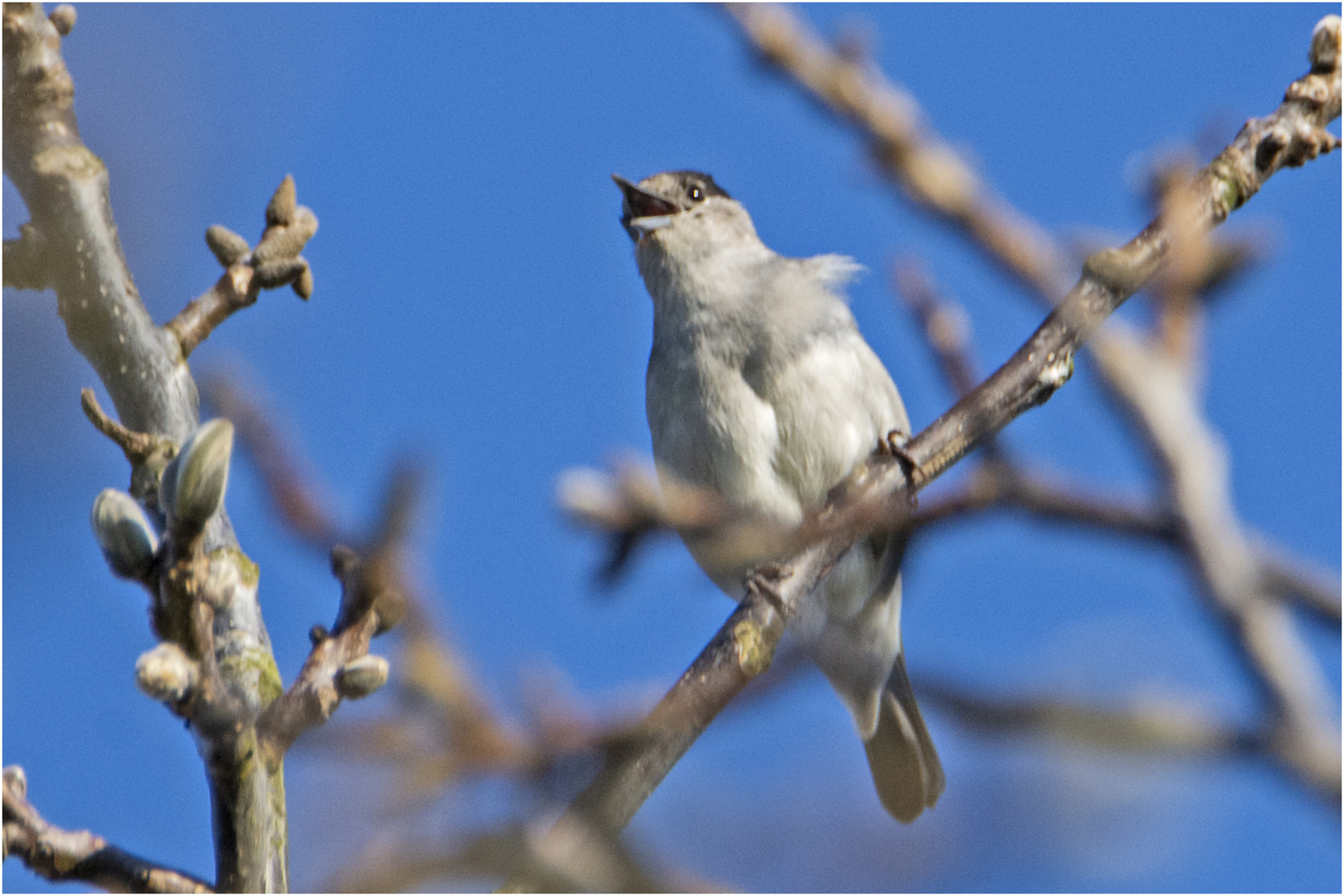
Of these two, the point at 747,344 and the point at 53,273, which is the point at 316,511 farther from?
the point at 747,344

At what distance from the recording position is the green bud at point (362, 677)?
94.0 inches

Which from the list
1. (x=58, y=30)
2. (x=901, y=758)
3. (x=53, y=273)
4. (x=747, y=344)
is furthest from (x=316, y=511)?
(x=901, y=758)

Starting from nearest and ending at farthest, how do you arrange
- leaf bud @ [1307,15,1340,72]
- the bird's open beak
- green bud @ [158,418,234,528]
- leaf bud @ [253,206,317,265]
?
green bud @ [158,418,234,528]
leaf bud @ [1307,15,1340,72]
leaf bud @ [253,206,317,265]
the bird's open beak

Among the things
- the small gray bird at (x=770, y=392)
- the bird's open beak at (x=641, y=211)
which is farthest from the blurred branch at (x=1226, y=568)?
the bird's open beak at (x=641, y=211)

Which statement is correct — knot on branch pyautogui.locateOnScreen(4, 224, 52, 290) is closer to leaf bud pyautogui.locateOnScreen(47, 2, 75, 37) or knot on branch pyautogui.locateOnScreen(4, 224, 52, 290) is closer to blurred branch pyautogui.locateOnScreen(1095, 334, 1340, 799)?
leaf bud pyautogui.locateOnScreen(47, 2, 75, 37)

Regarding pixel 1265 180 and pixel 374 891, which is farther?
pixel 1265 180

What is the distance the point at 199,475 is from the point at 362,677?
547 millimetres

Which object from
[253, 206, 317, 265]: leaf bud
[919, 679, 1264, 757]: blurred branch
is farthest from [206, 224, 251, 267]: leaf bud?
[919, 679, 1264, 757]: blurred branch

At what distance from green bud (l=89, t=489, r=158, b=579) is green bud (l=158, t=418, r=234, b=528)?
0.07m

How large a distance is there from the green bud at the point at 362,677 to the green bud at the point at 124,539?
43 cm

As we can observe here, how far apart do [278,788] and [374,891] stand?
1097 millimetres

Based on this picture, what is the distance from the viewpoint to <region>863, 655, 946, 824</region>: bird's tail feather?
699cm

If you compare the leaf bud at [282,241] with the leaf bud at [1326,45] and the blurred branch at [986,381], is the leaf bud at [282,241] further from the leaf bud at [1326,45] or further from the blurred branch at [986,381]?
the leaf bud at [1326,45]

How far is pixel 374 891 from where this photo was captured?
143 cm
